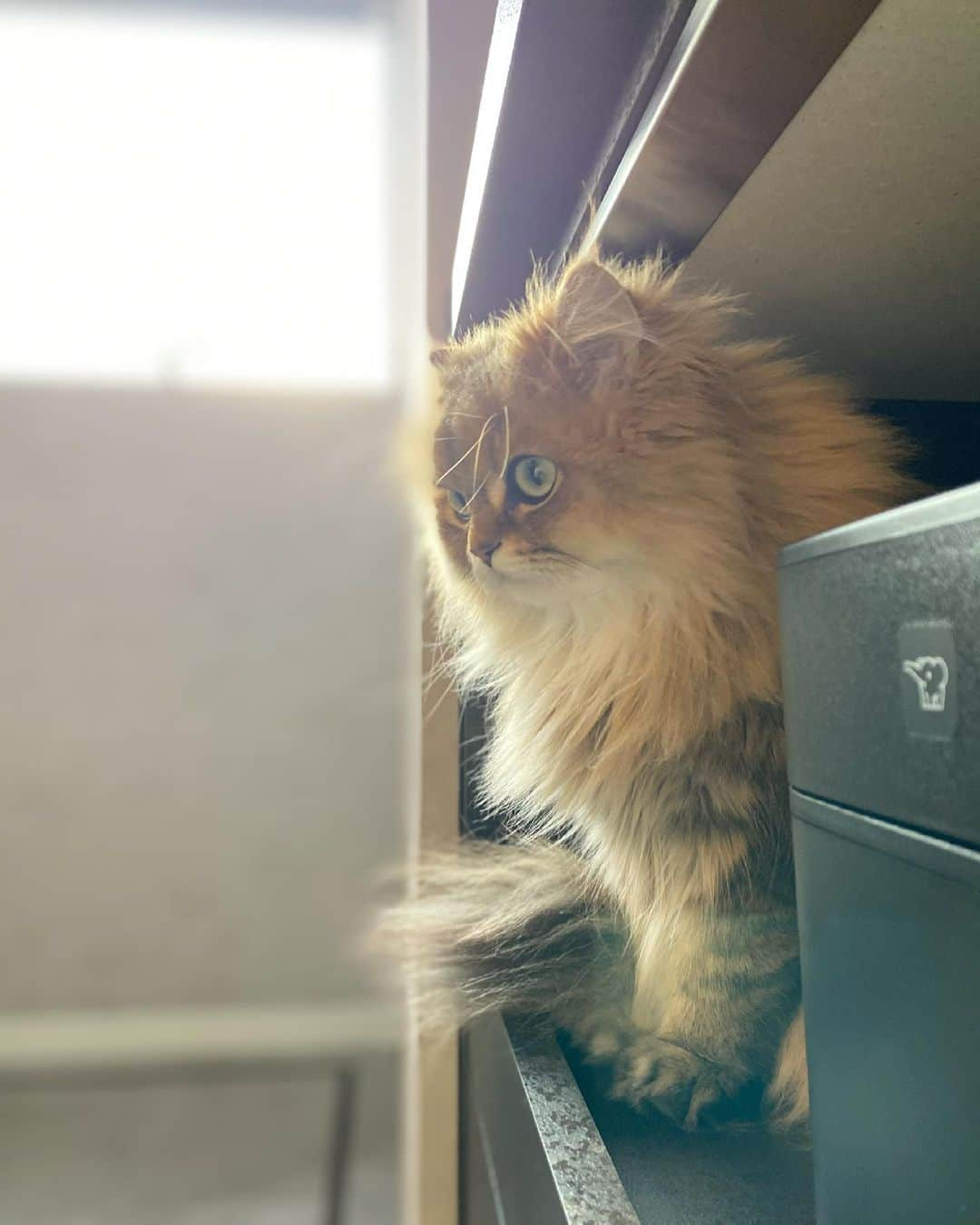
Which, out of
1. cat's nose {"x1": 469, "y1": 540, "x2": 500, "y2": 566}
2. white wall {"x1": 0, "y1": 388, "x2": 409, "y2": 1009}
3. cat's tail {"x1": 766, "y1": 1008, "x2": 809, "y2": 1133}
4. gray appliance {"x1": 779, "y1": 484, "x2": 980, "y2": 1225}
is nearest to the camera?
gray appliance {"x1": 779, "y1": 484, "x2": 980, "y2": 1225}

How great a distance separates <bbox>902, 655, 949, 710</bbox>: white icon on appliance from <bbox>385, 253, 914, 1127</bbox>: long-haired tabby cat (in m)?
0.22

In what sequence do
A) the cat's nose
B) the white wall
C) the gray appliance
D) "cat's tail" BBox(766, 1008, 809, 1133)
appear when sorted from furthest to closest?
the white wall → the cat's nose → "cat's tail" BBox(766, 1008, 809, 1133) → the gray appliance

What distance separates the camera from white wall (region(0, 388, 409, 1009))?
6.01 feet

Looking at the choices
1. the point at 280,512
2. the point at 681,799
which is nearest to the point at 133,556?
the point at 280,512

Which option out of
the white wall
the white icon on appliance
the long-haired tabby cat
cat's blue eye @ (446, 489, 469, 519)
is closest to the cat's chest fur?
the long-haired tabby cat

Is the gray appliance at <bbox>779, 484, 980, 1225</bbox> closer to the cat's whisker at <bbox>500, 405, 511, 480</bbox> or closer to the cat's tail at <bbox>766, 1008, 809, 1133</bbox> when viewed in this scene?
the cat's tail at <bbox>766, 1008, 809, 1133</bbox>

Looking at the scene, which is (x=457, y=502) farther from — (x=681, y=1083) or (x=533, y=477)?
(x=681, y=1083)

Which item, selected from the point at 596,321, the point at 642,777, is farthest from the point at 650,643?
the point at 596,321

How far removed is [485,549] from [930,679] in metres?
0.34

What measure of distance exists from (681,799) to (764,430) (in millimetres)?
211

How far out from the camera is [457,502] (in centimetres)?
63

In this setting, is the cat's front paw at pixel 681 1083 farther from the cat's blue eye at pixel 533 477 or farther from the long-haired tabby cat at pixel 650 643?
the cat's blue eye at pixel 533 477

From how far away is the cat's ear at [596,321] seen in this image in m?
0.51

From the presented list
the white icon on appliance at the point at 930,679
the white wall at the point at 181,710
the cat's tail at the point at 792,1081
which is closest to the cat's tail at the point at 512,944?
the cat's tail at the point at 792,1081
